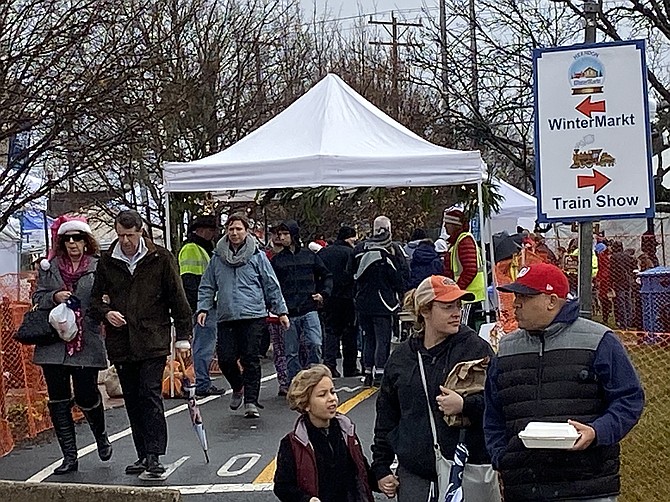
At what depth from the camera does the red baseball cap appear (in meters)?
4.15

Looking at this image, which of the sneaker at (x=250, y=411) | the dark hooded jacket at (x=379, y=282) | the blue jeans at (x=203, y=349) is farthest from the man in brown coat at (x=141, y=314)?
the dark hooded jacket at (x=379, y=282)

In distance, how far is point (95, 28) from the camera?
33.2 feet

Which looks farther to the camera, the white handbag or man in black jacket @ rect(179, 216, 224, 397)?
man in black jacket @ rect(179, 216, 224, 397)

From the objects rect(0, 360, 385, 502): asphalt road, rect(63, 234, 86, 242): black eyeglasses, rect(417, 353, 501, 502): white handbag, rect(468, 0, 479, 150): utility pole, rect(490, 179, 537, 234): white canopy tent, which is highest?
rect(468, 0, 479, 150): utility pole

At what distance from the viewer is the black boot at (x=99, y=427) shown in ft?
25.6

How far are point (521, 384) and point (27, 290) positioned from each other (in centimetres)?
1002

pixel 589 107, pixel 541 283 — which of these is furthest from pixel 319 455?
pixel 589 107

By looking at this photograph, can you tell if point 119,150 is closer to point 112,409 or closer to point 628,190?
point 112,409

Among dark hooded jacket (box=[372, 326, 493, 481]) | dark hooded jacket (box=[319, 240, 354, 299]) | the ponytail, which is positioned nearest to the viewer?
dark hooded jacket (box=[372, 326, 493, 481])

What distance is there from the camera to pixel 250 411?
9.83 m

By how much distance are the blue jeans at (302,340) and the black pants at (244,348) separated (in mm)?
1028

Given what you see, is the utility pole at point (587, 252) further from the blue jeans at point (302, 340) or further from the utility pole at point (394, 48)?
the utility pole at point (394, 48)

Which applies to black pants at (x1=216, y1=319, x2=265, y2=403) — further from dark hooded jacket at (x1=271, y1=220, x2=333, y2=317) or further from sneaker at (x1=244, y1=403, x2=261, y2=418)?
dark hooded jacket at (x1=271, y1=220, x2=333, y2=317)

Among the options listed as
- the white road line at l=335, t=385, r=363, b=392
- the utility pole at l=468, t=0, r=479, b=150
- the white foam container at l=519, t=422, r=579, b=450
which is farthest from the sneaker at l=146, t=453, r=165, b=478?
the utility pole at l=468, t=0, r=479, b=150
